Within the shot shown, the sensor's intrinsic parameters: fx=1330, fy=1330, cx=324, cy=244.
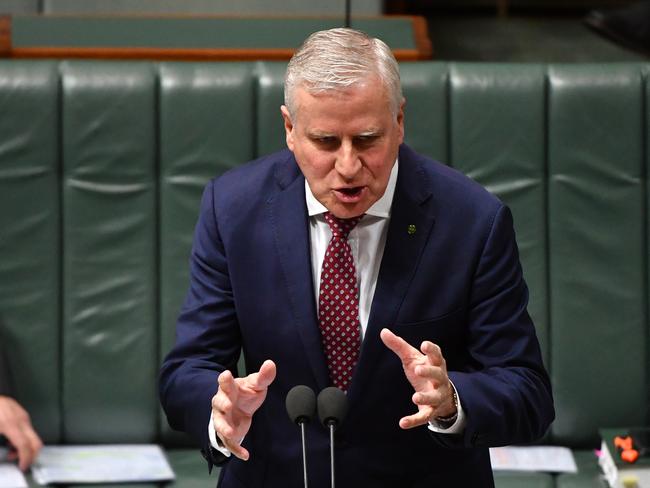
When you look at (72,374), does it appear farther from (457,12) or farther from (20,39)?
(457,12)

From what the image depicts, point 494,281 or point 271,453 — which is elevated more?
point 494,281

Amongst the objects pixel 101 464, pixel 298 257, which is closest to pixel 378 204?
pixel 298 257

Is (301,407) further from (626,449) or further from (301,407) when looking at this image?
(626,449)

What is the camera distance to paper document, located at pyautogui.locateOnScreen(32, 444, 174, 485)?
3453 mm

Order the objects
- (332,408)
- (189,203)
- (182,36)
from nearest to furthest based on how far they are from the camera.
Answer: (332,408) < (189,203) < (182,36)

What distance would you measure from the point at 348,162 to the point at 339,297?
328 mm

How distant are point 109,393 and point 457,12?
3844 millimetres

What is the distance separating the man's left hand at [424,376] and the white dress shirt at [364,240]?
309 millimetres

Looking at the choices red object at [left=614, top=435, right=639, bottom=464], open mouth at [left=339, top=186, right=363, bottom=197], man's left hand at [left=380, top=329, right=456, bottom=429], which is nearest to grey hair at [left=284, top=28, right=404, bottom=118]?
open mouth at [left=339, top=186, right=363, bottom=197]

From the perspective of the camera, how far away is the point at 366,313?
2525mm

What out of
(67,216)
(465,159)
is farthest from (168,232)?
(465,159)

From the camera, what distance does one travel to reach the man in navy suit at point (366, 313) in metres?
2.38

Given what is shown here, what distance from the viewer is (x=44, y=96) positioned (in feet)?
12.0

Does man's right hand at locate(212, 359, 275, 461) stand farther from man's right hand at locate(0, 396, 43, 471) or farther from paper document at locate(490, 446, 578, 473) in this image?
paper document at locate(490, 446, 578, 473)
